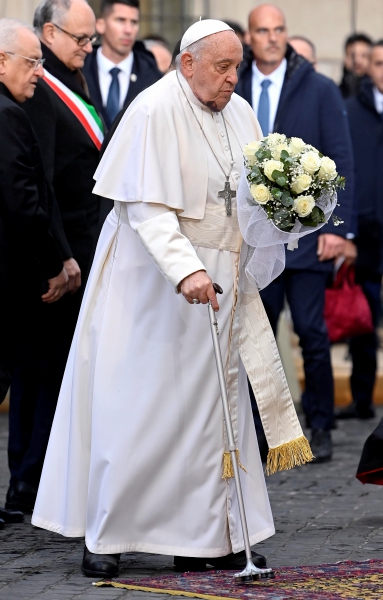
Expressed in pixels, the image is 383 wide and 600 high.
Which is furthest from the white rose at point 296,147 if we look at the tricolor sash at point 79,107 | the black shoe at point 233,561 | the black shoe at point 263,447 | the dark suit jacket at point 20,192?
the black shoe at point 263,447

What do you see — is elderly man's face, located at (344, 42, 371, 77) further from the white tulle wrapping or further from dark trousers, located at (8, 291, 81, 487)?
the white tulle wrapping

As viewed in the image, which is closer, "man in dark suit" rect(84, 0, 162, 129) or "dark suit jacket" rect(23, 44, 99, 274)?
"dark suit jacket" rect(23, 44, 99, 274)

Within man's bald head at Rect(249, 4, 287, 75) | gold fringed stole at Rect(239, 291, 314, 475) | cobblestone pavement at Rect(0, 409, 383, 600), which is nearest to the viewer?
cobblestone pavement at Rect(0, 409, 383, 600)

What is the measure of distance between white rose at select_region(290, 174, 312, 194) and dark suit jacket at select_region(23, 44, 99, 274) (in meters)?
1.79

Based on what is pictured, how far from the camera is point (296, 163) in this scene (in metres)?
5.12

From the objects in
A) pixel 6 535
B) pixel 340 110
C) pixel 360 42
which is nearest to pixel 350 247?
pixel 340 110

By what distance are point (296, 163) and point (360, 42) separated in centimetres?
717

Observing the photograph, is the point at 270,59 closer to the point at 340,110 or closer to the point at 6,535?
the point at 340,110

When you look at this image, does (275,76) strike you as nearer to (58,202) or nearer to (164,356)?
(58,202)

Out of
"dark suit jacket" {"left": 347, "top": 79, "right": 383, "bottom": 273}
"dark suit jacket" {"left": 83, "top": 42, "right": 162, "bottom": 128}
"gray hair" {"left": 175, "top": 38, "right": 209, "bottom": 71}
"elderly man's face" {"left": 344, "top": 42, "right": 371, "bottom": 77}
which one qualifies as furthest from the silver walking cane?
"elderly man's face" {"left": 344, "top": 42, "right": 371, "bottom": 77}

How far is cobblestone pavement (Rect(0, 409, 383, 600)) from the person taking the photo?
509 cm

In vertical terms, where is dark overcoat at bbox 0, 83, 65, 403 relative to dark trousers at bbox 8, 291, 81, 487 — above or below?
above

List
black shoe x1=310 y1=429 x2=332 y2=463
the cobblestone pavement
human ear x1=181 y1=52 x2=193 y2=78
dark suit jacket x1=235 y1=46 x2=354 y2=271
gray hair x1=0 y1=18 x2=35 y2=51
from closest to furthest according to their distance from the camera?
the cobblestone pavement < human ear x1=181 y1=52 x2=193 y2=78 < gray hair x1=0 y1=18 x2=35 y2=51 < black shoe x1=310 y1=429 x2=332 y2=463 < dark suit jacket x1=235 y1=46 x2=354 y2=271

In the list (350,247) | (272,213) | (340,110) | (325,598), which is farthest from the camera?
(350,247)
